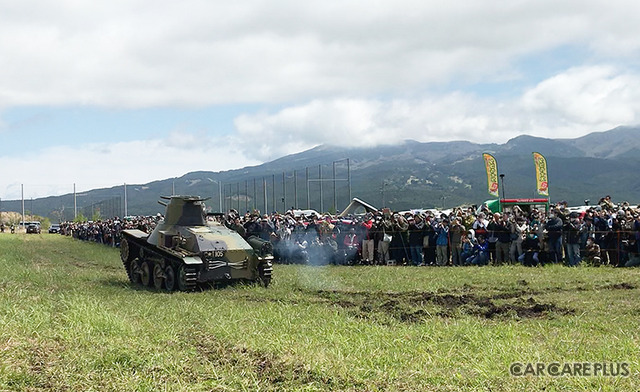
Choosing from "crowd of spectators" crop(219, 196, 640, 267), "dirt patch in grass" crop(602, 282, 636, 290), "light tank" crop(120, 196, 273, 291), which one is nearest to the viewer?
"dirt patch in grass" crop(602, 282, 636, 290)

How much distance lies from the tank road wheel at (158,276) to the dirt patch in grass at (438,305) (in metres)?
5.13

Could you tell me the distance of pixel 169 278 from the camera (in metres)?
18.9

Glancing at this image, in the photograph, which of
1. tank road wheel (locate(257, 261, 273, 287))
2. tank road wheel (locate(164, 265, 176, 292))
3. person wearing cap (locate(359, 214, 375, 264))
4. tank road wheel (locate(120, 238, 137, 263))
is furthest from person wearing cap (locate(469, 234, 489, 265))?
tank road wheel (locate(120, 238, 137, 263))

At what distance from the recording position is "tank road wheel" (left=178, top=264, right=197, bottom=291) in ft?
58.4

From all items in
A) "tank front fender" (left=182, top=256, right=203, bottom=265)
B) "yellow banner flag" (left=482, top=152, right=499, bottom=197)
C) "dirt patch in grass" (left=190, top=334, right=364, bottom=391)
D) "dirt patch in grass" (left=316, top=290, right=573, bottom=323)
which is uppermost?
"yellow banner flag" (left=482, top=152, right=499, bottom=197)

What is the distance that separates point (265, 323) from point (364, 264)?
1416cm

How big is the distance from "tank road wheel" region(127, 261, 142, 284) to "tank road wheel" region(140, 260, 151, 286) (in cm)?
17

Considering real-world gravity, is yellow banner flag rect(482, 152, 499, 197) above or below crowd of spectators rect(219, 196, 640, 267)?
above

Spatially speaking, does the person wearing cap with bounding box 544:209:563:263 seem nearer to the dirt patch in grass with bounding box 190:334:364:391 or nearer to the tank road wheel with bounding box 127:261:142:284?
the tank road wheel with bounding box 127:261:142:284

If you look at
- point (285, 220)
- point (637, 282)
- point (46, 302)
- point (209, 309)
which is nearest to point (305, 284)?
point (209, 309)

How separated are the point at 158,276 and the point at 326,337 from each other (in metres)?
10.3

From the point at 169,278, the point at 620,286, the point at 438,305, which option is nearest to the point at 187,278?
the point at 169,278

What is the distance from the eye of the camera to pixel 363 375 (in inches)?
315

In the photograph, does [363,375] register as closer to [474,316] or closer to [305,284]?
[474,316]
